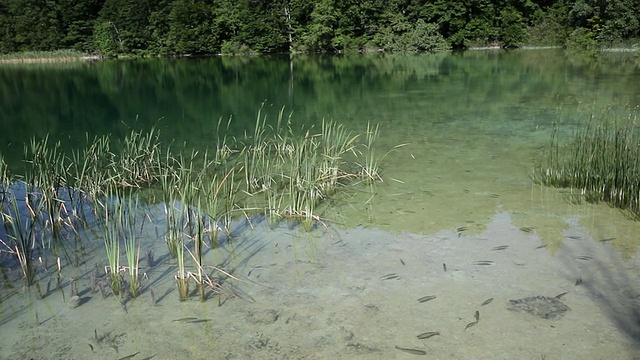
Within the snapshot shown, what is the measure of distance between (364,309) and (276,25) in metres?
36.9

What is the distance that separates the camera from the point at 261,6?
3897 centimetres

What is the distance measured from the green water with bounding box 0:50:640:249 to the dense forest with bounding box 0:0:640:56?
12.5m

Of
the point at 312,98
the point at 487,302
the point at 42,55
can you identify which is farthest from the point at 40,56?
the point at 487,302

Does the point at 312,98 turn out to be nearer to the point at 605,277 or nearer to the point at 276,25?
the point at 605,277

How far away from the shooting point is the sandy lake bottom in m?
2.80

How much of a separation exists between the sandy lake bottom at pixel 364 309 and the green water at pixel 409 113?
0.73m

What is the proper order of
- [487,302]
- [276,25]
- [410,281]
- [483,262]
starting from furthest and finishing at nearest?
1. [276,25]
2. [483,262]
3. [410,281]
4. [487,302]

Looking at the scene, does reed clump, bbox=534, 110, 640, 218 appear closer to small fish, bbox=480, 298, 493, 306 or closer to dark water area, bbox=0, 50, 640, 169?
small fish, bbox=480, 298, 493, 306

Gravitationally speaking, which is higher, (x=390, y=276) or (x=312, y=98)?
(x=312, y=98)

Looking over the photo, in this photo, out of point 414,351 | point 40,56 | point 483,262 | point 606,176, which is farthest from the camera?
point 40,56

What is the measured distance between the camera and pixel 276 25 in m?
37.8

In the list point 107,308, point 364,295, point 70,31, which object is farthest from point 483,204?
point 70,31

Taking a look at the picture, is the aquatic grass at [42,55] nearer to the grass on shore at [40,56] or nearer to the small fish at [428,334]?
the grass on shore at [40,56]

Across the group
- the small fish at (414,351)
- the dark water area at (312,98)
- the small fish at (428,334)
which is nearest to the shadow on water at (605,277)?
the small fish at (428,334)
